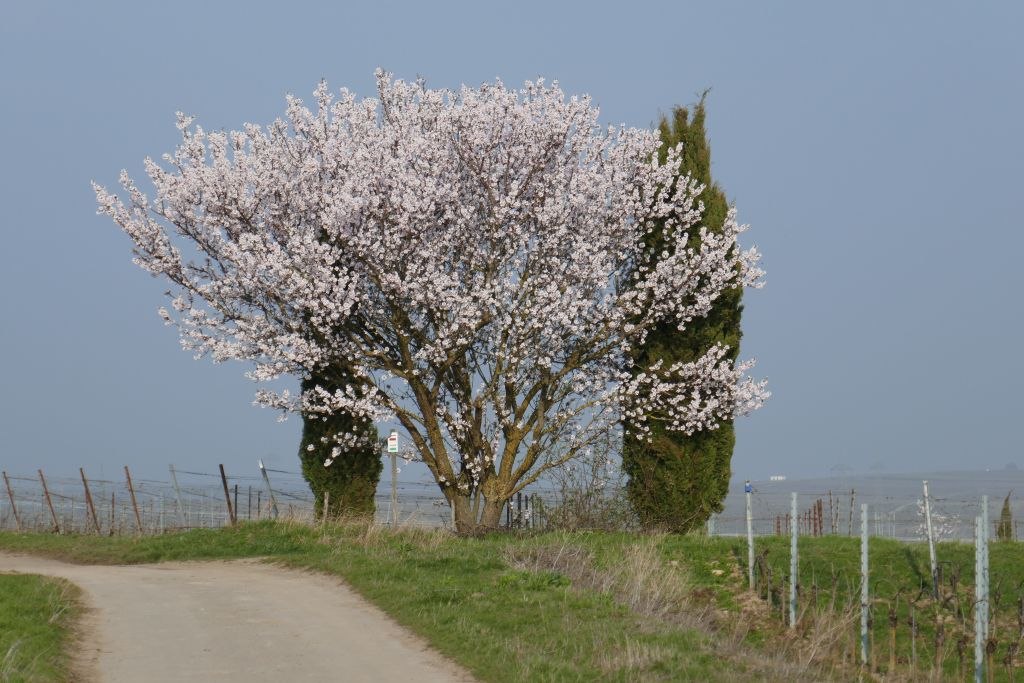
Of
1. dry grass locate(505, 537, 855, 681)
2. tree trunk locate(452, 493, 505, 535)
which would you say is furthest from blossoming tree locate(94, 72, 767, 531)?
dry grass locate(505, 537, 855, 681)

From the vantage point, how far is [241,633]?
14.4 meters

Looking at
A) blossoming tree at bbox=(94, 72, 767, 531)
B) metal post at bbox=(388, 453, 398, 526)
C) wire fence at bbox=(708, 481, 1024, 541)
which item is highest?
blossoming tree at bbox=(94, 72, 767, 531)

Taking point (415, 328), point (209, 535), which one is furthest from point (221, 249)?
point (209, 535)

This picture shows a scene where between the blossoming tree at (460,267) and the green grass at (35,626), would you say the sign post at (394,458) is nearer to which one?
the blossoming tree at (460,267)

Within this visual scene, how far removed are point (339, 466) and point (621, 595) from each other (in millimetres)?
12647

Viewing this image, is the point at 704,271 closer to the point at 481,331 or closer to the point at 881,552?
the point at 481,331

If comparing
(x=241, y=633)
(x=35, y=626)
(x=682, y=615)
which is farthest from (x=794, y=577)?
(x=35, y=626)

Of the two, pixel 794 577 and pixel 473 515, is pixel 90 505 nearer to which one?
pixel 473 515

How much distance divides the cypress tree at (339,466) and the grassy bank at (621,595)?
3.07 m

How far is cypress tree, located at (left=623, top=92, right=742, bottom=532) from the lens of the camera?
26844 mm

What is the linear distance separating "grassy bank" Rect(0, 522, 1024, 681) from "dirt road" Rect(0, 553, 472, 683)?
597 mm

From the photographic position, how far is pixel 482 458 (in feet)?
87.7

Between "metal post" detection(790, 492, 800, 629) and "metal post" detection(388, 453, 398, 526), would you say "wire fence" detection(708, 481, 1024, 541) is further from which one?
"metal post" detection(388, 453, 398, 526)

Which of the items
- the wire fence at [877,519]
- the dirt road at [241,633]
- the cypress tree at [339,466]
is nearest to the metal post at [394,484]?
the cypress tree at [339,466]
